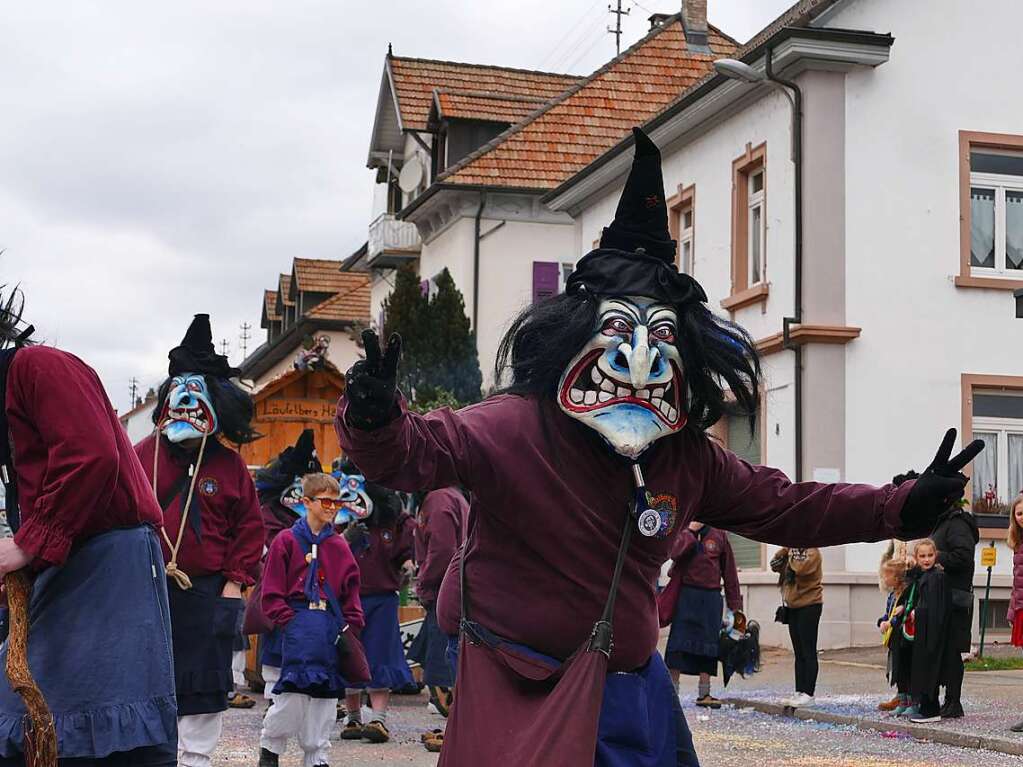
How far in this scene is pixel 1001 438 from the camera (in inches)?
Result: 823

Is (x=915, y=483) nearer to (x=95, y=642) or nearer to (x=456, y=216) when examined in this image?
(x=95, y=642)

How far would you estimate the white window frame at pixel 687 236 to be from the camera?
79.8 feet

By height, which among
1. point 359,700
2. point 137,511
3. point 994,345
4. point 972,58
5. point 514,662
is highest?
point 972,58

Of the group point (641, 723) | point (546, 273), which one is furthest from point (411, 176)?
point (641, 723)

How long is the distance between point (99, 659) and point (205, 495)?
389 cm

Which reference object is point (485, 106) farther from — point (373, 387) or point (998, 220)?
point (373, 387)

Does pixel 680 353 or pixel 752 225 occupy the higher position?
pixel 752 225

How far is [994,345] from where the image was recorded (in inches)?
819

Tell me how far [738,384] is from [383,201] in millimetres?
35932

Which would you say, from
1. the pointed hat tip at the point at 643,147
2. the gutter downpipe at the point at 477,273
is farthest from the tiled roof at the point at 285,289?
the pointed hat tip at the point at 643,147

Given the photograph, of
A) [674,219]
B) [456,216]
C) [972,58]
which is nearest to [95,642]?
[972,58]

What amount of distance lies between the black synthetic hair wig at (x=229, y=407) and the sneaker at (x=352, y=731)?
142 inches

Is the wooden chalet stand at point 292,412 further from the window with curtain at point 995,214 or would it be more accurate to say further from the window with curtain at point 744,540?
the window with curtain at point 995,214

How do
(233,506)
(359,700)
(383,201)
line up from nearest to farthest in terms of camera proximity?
(233,506) → (359,700) → (383,201)
